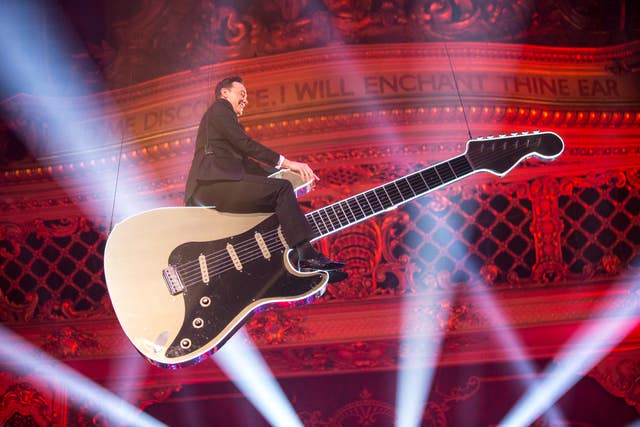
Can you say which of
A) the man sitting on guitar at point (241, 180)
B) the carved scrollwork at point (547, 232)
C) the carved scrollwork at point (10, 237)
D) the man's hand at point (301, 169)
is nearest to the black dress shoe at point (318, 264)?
the man sitting on guitar at point (241, 180)

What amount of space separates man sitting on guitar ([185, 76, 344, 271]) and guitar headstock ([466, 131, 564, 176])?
30.2 inches

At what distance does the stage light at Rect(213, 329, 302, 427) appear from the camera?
4.31 metres

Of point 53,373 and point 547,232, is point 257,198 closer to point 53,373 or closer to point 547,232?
point 547,232

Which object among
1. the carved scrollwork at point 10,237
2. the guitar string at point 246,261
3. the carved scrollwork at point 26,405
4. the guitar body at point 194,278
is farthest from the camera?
the carved scrollwork at point 10,237

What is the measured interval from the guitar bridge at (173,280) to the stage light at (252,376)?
156cm

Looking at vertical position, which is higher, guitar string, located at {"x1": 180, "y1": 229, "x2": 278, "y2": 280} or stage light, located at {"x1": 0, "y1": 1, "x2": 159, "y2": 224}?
stage light, located at {"x1": 0, "y1": 1, "x2": 159, "y2": 224}

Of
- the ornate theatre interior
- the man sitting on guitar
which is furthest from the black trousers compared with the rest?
the ornate theatre interior

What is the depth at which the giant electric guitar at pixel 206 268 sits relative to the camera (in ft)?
8.87

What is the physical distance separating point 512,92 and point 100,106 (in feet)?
8.70

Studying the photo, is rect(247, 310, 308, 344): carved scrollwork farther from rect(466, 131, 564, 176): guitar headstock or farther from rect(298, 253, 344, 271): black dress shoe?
rect(466, 131, 564, 176): guitar headstock

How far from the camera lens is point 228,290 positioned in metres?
2.80

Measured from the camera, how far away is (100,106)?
178 inches

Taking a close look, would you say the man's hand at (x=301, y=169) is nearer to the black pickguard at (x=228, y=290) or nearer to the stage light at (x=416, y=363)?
the black pickguard at (x=228, y=290)

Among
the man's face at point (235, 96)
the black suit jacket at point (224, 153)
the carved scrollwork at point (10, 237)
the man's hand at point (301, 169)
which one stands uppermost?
the man's face at point (235, 96)
